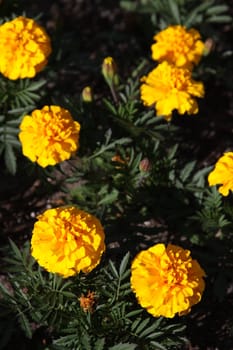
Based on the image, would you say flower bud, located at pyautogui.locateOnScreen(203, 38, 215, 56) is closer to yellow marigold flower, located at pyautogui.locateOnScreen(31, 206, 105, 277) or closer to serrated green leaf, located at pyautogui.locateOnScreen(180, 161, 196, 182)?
serrated green leaf, located at pyautogui.locateOnScreen(180, 161, 196, 182)

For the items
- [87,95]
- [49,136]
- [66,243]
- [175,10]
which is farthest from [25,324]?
[175,10]

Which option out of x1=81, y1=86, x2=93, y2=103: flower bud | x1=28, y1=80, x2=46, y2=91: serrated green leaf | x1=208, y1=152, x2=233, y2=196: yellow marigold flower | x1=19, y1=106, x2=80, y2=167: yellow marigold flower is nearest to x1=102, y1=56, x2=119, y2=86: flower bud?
x1=81, y1=86, x2=93, y2=103: flower bud

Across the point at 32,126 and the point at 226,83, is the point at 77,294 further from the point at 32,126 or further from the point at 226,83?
the point at 226,83

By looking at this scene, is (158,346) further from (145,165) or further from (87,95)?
(87,95)

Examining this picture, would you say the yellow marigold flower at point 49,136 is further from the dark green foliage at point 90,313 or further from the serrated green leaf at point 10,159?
the dark green foliage at point 90,313

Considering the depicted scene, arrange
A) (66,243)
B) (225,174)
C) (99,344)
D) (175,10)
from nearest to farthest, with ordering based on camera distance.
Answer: (66,243), (99,344), (225,174), (175,10)

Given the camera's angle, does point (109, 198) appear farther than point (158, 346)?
Yes

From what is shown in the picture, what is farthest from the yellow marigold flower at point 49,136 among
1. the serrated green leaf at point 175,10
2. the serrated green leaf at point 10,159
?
the serrated green leaf at point 175,10
